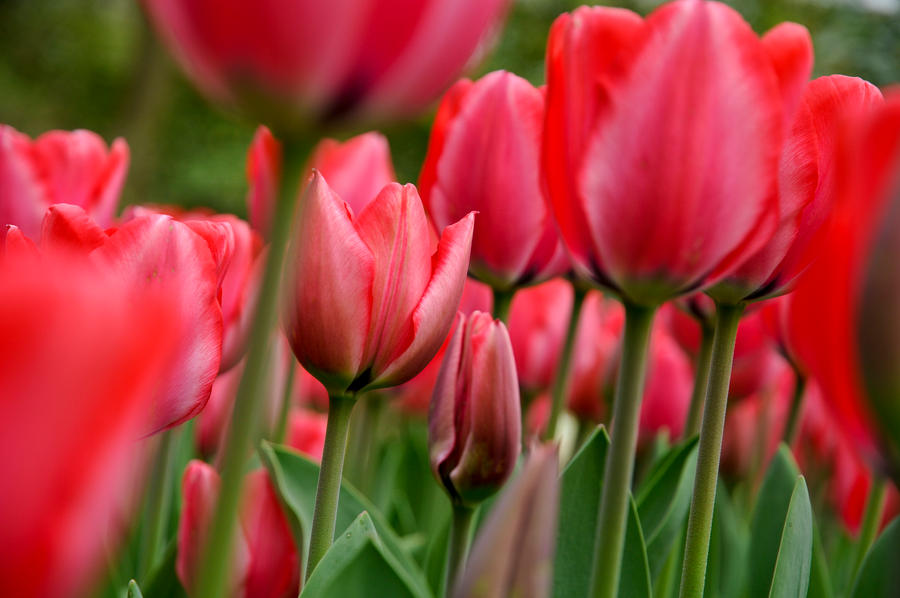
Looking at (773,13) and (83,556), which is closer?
(83,556)

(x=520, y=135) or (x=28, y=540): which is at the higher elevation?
(x=28, y=540)

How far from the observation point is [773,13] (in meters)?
6.87

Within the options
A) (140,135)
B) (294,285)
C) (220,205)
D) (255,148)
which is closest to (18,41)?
(220,205)

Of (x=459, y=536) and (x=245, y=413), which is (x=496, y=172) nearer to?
(x=459, y=536)

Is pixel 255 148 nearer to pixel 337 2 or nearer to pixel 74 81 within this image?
pixel 337 2

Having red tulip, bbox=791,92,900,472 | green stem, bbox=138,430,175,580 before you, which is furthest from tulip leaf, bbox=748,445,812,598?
green stem, bbox=138,430,175,580

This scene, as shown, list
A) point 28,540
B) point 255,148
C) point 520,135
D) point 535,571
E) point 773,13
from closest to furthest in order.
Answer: point 28,540
point 535,571
point 520,135
point 255,148
point 773,13

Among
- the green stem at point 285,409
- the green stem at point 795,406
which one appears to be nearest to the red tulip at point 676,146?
the green stem at point 795,406

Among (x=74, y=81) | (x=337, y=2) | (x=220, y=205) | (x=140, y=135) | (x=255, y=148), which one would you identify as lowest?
(x=220, y=205)

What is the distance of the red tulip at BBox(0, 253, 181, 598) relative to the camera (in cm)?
19

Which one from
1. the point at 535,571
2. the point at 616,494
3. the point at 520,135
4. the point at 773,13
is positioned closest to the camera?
the point at 535,571

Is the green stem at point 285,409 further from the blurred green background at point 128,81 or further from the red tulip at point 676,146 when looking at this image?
the blurred green background at point 128,81

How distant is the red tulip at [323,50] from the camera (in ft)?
0.90

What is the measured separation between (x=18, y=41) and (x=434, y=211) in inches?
350
